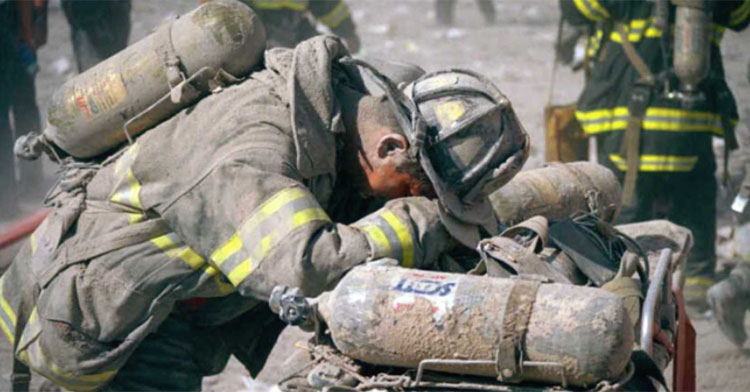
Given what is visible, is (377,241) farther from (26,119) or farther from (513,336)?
(26,119)

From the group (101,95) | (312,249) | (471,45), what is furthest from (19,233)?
(471,45)

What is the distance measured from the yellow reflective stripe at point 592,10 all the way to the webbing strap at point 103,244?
3.49 m

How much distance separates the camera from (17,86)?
8086mm

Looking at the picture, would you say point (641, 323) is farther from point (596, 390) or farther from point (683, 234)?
point (683, 234)

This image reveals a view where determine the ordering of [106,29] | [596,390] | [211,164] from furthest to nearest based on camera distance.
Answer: [106,29], [211,164], [596,390]

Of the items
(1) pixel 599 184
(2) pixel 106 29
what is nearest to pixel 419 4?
(2) pixel 106 29

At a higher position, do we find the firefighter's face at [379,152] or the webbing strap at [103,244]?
the firefighter's face at [379,152]

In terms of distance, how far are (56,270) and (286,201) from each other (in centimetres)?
85

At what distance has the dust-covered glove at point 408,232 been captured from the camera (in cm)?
311

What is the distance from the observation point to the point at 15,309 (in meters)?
3.75

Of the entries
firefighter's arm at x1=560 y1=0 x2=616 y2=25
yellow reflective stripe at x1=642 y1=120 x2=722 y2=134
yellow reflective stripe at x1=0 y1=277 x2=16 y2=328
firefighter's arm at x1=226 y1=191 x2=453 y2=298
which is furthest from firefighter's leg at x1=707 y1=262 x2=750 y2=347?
yellow reflective stripe at x1=0 y1=277 x2=16 y2=328

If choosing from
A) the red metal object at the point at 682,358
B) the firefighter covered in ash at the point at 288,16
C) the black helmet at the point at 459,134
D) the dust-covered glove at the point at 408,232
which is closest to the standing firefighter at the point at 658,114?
the firefighter covered in ash at the point at 288,16

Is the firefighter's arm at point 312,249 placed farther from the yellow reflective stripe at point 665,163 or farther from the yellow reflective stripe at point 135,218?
the yellow reflective stripe at point 665,163

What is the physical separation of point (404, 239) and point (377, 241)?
88mm
